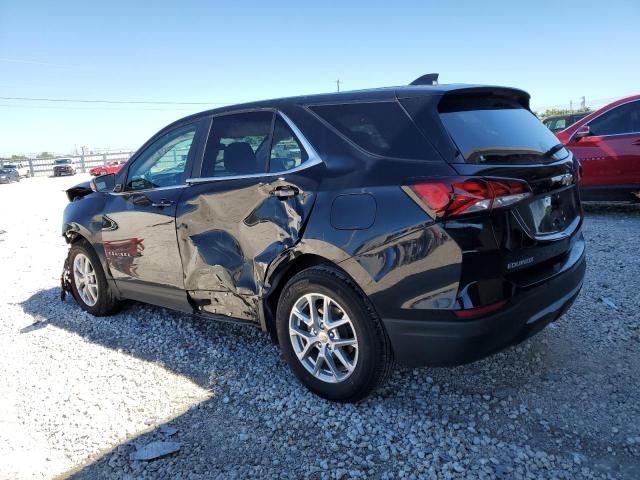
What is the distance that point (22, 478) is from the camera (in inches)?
98.8

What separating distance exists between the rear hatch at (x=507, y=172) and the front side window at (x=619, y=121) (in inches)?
211

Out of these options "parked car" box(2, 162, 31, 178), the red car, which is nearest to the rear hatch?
the red car

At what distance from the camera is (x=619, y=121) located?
7371 mm

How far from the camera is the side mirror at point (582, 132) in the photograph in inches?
296

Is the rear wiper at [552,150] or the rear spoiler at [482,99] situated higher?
the rear spoiler at [482,99]

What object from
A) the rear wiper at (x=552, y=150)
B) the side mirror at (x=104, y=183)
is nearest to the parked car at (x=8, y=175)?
the side mirror at (x=104, y=183)

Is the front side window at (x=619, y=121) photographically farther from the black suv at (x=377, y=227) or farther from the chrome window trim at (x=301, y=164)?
the chrome window trim at (x=301, y=164)

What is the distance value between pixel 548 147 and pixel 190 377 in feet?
9.15

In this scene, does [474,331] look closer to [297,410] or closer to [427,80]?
[297,410]

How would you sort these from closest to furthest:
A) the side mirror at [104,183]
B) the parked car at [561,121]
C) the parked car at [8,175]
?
the side mirror at [104,183] < the parked car at [561,121] < the parked car at [8,175]

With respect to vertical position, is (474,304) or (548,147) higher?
(548,147)

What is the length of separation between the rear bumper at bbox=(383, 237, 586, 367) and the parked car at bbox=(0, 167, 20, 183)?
36.4 metres

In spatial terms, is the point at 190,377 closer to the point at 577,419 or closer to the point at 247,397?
the point at 247,397

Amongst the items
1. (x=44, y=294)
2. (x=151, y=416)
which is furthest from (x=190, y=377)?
(x=44, y=294)
